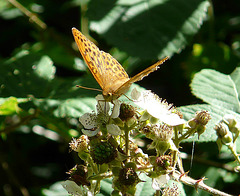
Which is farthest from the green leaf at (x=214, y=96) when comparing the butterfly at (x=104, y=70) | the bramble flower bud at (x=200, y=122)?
the butterfly at (x=104, y=70)

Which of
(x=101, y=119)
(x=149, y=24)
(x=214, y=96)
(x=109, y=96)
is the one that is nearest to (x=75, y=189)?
(x=101, y=119)

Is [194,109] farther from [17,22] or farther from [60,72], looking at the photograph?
[17,22]

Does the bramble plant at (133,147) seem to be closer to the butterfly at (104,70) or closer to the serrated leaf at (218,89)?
the butterfly at (104,70)

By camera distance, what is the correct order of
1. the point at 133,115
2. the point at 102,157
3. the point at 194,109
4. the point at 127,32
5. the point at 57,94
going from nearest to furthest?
the point at 102,157, the point at 133,115, the point at 194,109, the point at 57,94, the point at 127,32

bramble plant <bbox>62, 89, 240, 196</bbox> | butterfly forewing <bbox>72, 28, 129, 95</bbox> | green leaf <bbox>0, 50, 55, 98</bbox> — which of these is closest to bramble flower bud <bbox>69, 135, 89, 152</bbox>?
bramble plant <bbox>62, 89, 240, 196</bbox>

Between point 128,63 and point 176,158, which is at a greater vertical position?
point 176,158

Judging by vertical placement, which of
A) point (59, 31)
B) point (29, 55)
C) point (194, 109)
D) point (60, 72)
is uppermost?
point (194, 109)

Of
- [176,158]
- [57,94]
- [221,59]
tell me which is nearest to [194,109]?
[176,158]
